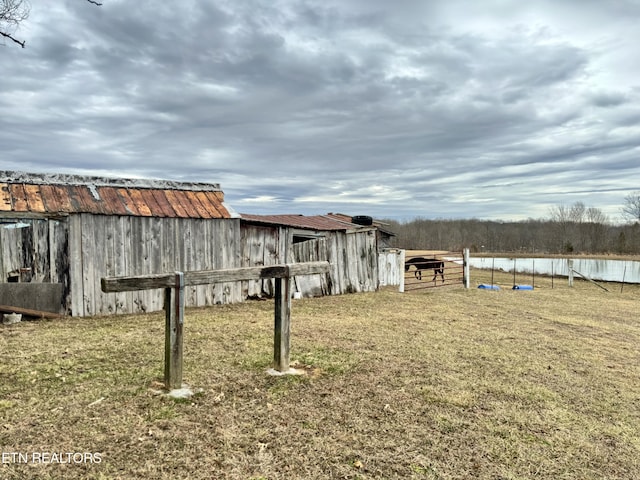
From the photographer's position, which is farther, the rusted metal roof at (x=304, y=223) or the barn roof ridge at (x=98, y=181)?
the rusted metal roof at (x=304, y=223)

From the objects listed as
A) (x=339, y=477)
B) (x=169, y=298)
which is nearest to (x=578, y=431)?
(x=339, y=477)

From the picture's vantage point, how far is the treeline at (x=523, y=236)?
2301 inches

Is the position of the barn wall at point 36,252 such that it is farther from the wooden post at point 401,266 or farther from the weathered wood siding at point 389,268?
the weathered wood siding at point 389,268

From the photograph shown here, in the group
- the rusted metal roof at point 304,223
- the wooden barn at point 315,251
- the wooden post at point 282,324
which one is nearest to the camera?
the wooden post at point 282,324

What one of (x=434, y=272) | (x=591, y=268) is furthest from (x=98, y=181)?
(x=591, y=268)

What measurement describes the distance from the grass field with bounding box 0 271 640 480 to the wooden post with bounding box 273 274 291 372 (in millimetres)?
248

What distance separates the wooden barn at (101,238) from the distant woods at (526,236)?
43401mm

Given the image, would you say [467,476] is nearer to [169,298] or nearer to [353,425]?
[353,425]

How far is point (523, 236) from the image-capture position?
71.9 m

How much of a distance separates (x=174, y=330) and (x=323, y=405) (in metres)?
1.63

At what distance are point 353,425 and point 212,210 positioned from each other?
7.78 m

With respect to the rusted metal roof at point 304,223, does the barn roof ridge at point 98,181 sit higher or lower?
higher

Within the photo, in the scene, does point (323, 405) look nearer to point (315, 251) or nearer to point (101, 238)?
point (101, 238)

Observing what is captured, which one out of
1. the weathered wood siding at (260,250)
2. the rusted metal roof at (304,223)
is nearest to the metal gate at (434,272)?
the rusted metal roof at (304,223)
